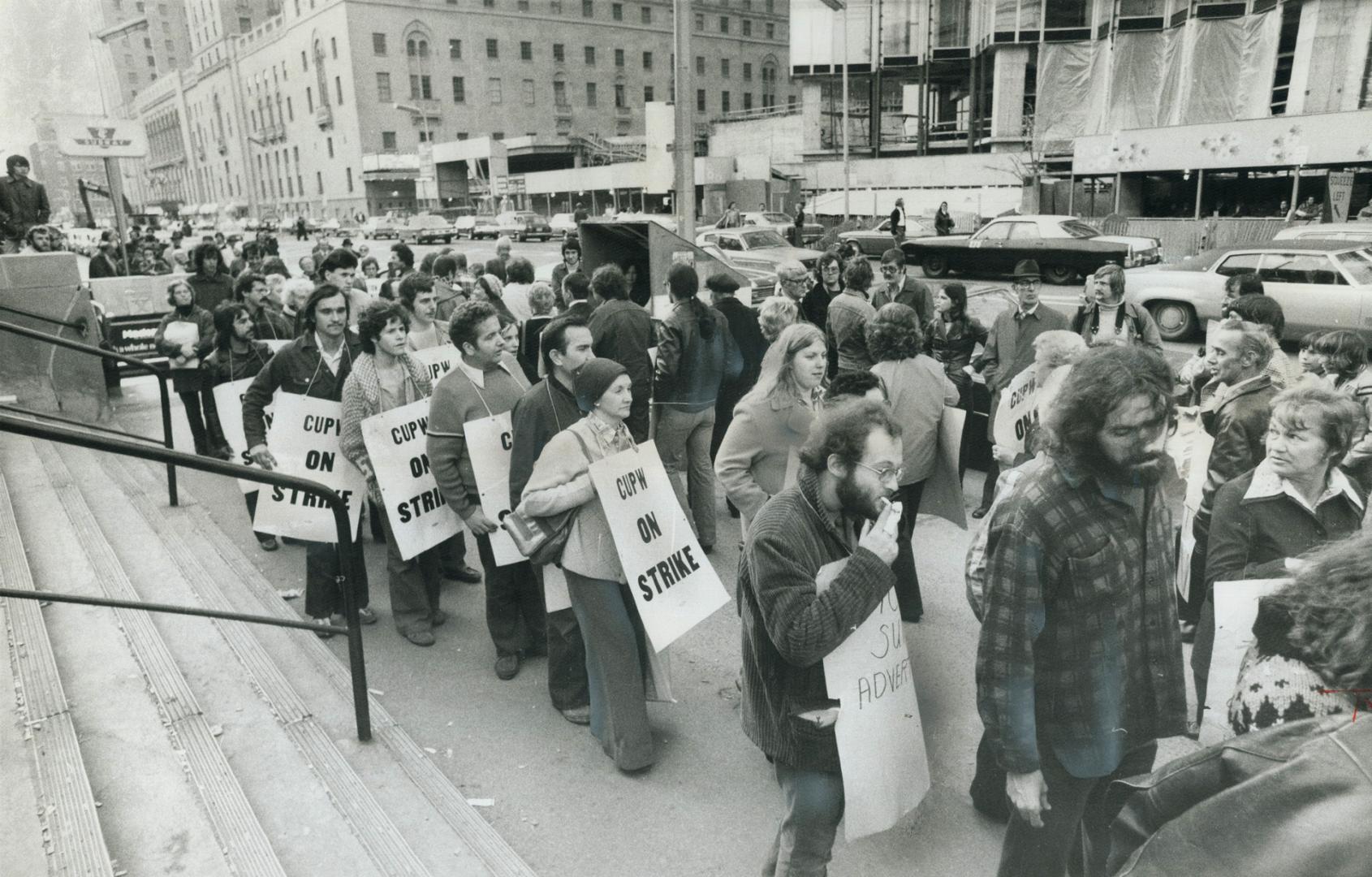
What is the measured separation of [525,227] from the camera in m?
42.8

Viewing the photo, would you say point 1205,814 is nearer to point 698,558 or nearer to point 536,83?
point 698,558

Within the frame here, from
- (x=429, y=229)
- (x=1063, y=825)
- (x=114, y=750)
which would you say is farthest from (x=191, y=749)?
(x=429, y=229)

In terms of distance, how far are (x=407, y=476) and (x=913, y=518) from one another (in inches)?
115

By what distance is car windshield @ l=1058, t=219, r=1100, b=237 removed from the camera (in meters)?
20.3

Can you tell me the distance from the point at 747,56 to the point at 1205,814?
9506cm

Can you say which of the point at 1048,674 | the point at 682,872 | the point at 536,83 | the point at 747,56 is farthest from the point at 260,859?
the point at 747,56

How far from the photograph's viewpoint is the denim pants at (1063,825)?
257 cm

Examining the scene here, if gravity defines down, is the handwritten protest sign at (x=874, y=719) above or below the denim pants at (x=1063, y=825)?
above

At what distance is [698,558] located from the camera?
376 centimetres

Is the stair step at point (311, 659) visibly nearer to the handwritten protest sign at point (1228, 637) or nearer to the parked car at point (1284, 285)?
the handwritten protest sign at point (1228, 637)

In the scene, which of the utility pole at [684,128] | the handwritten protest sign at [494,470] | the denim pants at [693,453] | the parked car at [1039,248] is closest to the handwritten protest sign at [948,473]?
the denim pants at [693,453]

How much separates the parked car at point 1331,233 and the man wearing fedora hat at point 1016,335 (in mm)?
10122

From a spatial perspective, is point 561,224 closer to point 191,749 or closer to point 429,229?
point 429,229

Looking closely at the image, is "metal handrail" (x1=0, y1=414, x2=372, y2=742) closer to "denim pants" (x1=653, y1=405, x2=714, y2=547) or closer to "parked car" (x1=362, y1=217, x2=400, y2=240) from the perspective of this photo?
"denim pants" (x1=653, y1=405, x2=714, y2=547)
